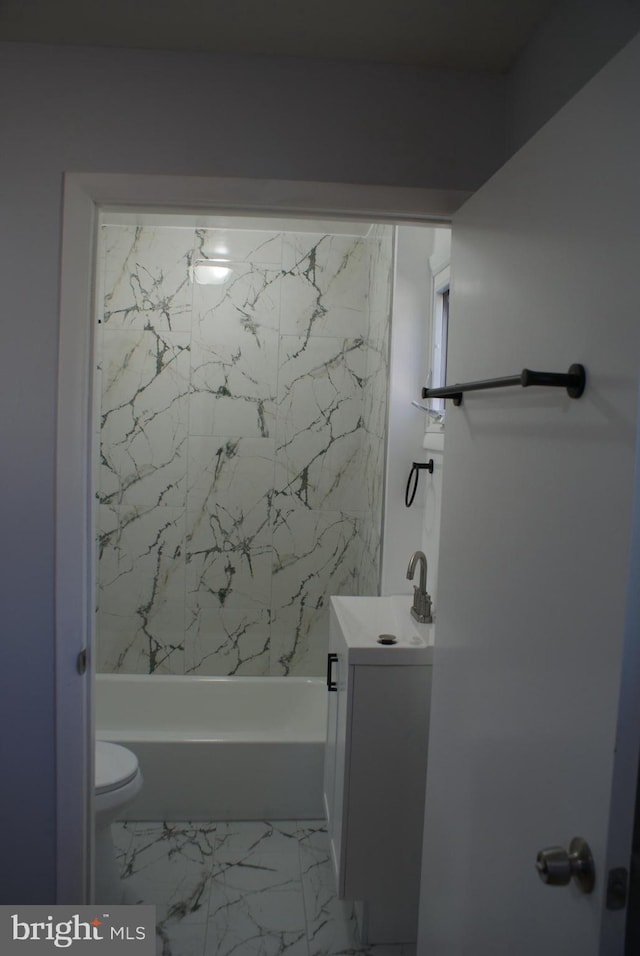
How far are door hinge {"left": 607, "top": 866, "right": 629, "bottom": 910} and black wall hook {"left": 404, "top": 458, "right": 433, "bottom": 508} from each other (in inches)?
70.2

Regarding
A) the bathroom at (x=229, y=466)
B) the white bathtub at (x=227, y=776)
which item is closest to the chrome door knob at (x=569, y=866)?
the white bathtub at (x=227, y=776)

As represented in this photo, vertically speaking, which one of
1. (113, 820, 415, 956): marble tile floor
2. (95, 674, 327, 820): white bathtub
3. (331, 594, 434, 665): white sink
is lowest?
(113, 820, 415, 956): marble tile floor

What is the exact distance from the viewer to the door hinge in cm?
86

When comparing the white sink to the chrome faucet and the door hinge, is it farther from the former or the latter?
the door hinge

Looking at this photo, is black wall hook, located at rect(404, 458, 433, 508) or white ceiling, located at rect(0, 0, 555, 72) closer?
white ceiling, located at rect(0, 0, 555, 72)

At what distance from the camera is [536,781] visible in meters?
1.06

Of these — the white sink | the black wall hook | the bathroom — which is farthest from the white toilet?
the black wall hook

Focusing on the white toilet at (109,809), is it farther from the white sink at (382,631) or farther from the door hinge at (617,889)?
the door hinge at (617,889)

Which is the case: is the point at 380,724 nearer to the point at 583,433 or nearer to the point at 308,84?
the point at 583,433

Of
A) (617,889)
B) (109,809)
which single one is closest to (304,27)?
(617,889)

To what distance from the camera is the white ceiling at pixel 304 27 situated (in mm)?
1436

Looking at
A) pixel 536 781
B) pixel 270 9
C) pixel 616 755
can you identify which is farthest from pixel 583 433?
pixel 270 9

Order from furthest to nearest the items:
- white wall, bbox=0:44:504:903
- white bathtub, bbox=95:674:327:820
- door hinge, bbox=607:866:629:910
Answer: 1. white bathtub, bbox=95:674:327:820
2. white wall, bbox=0:44:504:903
3. door hinge, bbox=607:866:629:910

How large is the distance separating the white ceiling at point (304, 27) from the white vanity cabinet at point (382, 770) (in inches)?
60.9
